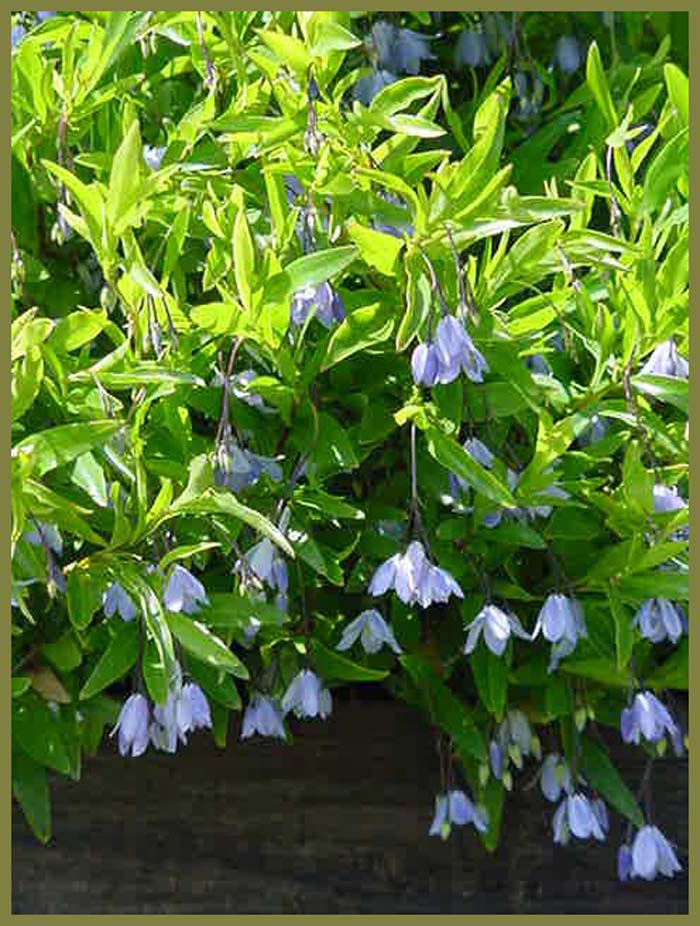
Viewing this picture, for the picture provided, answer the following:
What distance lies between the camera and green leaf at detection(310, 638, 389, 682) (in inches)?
62.7

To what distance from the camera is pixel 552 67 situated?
2.04m

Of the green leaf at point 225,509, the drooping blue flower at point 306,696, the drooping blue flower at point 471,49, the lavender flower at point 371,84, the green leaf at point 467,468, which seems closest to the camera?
the green leaf at point 225,509

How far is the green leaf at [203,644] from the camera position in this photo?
1.39 meters

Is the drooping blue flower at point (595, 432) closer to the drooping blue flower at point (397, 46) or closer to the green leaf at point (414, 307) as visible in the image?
the green leaf at point (414, 307)

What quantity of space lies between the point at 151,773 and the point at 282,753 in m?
0.16

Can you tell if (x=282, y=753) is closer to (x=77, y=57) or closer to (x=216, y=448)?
(x=216, y=448)

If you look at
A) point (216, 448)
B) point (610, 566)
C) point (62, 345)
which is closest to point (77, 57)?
point (62, 345)

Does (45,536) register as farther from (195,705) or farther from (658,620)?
(658,620)

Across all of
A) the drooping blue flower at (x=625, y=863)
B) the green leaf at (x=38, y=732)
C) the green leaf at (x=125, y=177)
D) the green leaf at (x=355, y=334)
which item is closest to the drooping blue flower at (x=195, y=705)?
the green leaf at (x=38, y=732)

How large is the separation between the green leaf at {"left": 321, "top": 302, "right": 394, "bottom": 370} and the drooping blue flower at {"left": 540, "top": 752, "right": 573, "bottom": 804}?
0.54 m

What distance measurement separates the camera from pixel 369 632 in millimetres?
1574

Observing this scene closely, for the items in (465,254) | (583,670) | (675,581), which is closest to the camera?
(675,581)

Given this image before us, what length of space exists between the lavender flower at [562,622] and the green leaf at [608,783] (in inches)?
10.0

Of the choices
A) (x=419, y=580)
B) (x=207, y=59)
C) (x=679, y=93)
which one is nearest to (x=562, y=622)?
(x=419, y=580)
